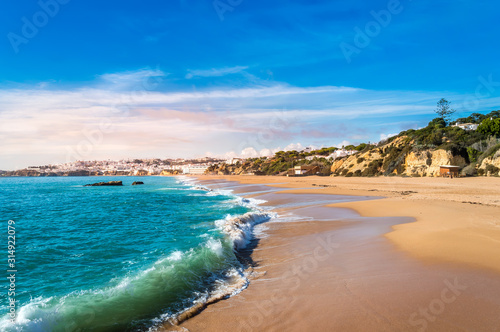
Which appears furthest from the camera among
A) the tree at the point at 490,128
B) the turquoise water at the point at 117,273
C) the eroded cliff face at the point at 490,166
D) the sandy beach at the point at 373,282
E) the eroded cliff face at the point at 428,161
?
the tree at the point at 490,128

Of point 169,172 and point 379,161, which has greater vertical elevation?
point 379,161

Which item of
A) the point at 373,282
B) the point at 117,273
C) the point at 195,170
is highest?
the point at 195,170

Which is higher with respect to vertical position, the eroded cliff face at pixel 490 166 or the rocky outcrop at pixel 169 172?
the eroded cliff face at pixel 490 166

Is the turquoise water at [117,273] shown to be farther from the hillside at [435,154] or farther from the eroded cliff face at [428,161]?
the eroded cliff face at [428,161]

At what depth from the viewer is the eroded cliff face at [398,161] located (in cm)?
3316

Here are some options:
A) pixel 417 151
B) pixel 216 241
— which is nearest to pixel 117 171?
pixel 417 151

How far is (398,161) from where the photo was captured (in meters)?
39.5

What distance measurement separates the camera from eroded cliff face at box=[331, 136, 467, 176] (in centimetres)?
3316

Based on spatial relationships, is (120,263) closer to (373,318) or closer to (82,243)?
(82,243)

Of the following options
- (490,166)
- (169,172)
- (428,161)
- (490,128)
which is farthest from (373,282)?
(169,172)

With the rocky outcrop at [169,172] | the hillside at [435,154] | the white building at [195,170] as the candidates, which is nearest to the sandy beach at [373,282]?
the hillside at [435,154]

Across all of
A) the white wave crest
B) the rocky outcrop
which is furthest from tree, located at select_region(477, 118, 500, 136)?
the rocky outcrop

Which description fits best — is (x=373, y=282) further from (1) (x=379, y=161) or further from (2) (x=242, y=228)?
(1) (x=379, y=161)

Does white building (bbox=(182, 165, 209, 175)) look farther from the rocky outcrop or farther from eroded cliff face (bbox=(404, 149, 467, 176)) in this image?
eroded cliff face (bbox=(404, 149, 467, 176))
